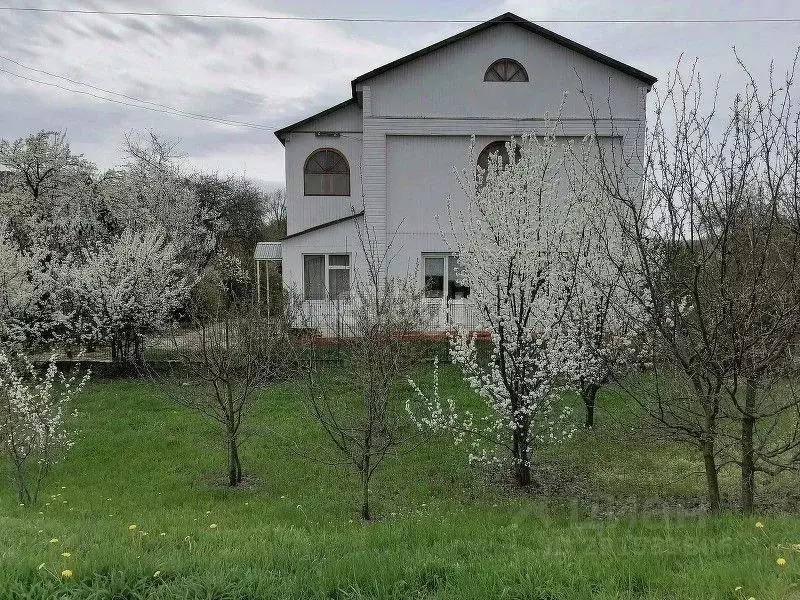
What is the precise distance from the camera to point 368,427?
23.2 ft

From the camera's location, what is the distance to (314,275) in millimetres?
19938

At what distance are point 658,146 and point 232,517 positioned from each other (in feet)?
20.0

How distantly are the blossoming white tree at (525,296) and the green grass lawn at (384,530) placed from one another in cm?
107

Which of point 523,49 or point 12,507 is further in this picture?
point 523,49

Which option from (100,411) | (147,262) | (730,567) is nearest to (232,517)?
(730,567)

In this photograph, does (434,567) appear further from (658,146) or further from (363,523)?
(658,146)

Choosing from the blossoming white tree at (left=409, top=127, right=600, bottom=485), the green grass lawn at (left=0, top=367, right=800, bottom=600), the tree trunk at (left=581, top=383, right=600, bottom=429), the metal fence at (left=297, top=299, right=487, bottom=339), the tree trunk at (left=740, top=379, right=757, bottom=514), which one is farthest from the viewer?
the metal fence at (left=297, top=299, right=487, bottom=339)

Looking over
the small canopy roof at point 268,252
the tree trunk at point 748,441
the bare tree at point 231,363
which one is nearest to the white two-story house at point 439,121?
the small canopy roof at point 268,252

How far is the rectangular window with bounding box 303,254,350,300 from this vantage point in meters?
19.8

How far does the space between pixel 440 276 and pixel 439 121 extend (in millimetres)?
5295

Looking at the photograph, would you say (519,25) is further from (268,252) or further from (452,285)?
(268,252)

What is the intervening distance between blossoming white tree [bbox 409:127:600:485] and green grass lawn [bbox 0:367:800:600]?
3.52ft

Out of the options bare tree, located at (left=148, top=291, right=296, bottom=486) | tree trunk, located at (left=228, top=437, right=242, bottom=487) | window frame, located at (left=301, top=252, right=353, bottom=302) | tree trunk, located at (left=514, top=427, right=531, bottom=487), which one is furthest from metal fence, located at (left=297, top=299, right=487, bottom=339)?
tree trunk, located at (left=514, top=427, right=531, bottom=487)

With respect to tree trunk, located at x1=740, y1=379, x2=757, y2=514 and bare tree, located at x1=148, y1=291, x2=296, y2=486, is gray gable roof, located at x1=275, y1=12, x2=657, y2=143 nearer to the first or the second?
bare tree, located at x1=148, y1=291, x2=296, y2=486
